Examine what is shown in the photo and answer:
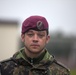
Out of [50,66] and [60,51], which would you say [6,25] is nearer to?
[60,51]

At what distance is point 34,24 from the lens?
6.84 meters

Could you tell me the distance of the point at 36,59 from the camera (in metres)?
6.80

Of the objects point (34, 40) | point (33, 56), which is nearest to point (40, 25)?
point (34, 40)

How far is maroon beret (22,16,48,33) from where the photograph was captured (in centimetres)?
681

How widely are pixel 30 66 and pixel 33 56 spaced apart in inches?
5.4

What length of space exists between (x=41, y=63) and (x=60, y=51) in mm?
39774

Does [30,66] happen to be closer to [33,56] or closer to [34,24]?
[33,56]

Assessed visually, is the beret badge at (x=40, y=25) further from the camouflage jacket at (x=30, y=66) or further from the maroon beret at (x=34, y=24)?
the camouflage jacket at (x=30, y=66)

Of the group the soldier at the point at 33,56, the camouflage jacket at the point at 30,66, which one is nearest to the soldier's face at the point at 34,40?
the soldier at the point at 33,56

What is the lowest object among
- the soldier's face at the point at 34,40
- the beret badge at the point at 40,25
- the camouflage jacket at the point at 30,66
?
the camouflage jacket at the point at 30,66

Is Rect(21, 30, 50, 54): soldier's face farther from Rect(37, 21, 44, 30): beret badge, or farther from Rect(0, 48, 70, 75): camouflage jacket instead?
Rect(0, 48, 70, 75): camouflage jacket

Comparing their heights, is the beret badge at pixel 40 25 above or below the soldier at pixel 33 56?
above

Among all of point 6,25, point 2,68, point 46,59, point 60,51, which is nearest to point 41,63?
point 46,59

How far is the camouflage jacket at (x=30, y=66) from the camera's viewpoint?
683 cm
